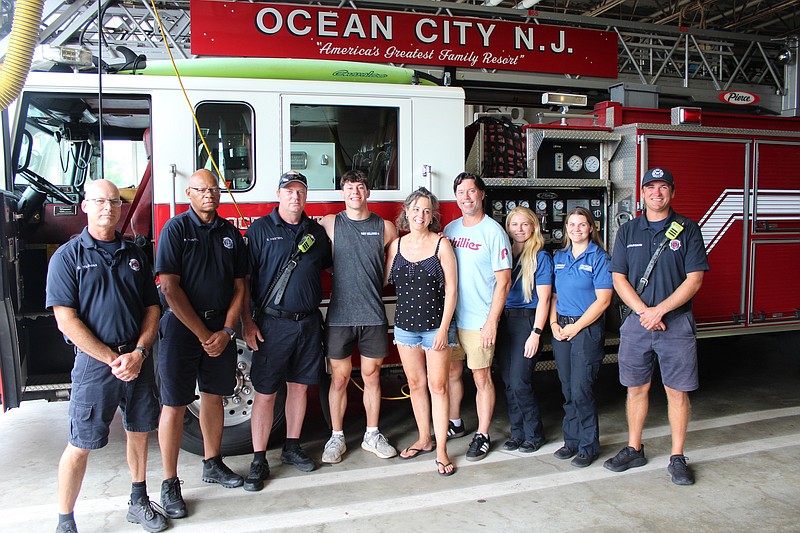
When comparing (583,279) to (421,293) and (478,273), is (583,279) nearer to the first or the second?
(478,273)

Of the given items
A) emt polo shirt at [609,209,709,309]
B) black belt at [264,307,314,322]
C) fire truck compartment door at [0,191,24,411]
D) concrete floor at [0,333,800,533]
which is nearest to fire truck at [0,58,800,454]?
fire truck compartment door at [0,191,24,411]

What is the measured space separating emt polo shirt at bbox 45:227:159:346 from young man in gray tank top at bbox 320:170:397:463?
129 centimetres

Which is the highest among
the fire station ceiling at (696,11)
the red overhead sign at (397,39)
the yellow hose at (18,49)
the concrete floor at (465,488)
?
the fire station ceiling at (696,11)

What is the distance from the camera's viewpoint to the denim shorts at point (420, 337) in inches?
165

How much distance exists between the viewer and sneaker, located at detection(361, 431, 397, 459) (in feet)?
14.8

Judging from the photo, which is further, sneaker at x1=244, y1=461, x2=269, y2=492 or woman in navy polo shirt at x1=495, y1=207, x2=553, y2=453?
→ woman in navy polo shirt at x1=495, y1=207, x2=553, y2=453

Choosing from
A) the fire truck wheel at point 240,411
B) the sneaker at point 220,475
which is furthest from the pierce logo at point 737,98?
the sneaker at point 220,475

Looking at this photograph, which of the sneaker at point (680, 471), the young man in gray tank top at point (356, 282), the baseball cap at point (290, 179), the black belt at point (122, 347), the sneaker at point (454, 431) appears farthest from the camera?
the sneaker at point (454, 431)

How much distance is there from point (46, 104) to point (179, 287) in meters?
2.14

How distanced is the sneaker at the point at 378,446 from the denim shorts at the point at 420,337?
781mm

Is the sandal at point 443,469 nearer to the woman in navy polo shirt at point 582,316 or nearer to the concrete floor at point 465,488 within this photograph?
the concrete floor at point 465,488

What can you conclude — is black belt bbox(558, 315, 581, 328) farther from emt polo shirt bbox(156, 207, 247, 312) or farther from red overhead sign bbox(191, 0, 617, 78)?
red overhead sign bbox(191, 0, 617, 78)

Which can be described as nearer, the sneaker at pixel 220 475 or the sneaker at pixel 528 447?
the sneaker at pixel 220 475

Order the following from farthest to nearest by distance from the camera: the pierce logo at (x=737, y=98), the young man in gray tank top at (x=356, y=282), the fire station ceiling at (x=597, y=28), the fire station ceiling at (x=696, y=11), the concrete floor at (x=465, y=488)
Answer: the fire station ceiling at (x=696, y=11) < the fire station ceiling at (x=597, y=28) < the pierce logo at (x=737, y=98) < the young man in gray tank top at (x=356, y=282) < the concrete floor at (x=465, y=488)
